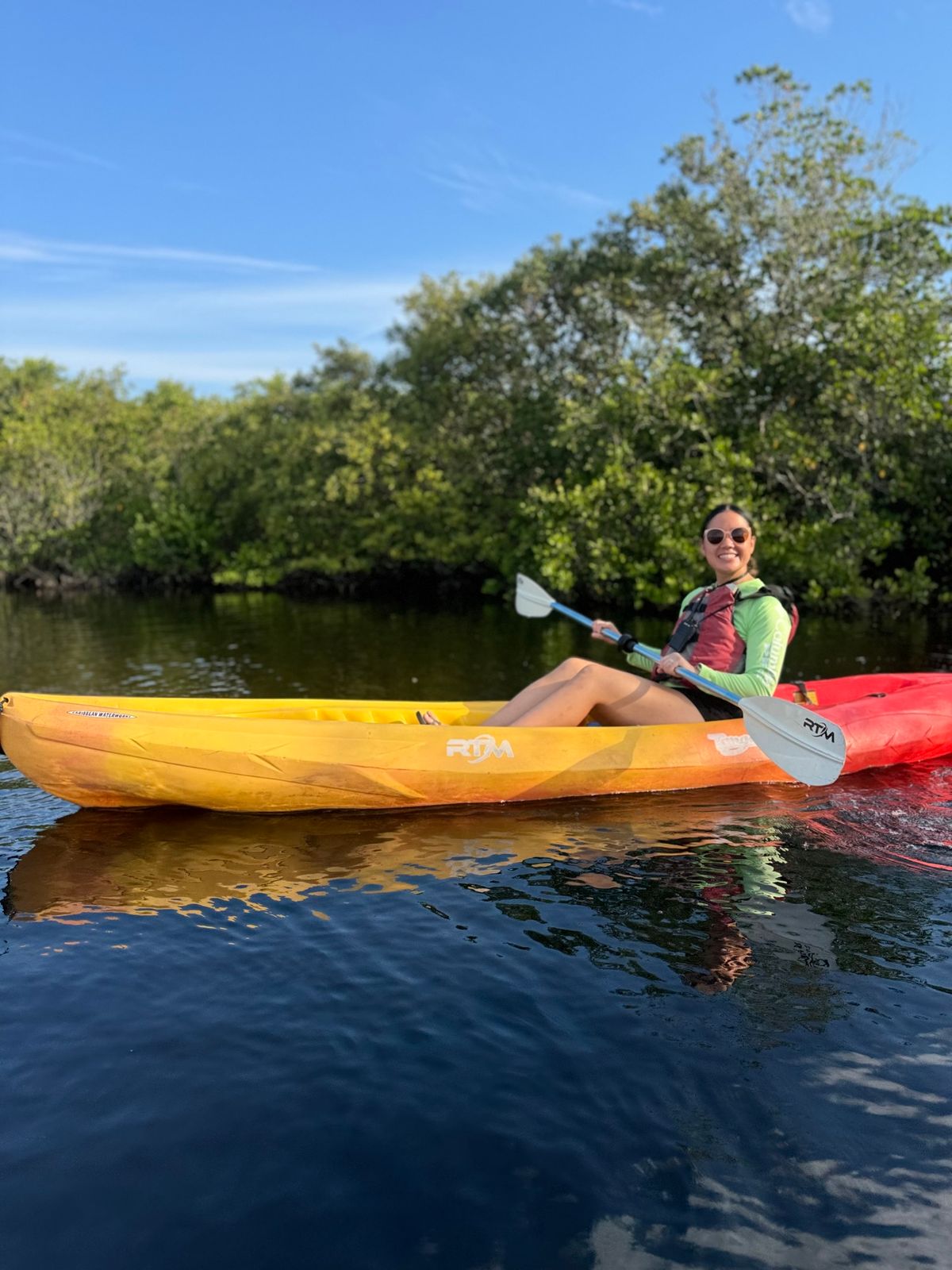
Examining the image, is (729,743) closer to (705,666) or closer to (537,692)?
(705,666)

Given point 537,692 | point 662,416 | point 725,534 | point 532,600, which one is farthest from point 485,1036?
point 662,416

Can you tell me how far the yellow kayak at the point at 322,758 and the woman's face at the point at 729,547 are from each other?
0.97 m

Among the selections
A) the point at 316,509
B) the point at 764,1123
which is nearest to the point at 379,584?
the point at 316,509

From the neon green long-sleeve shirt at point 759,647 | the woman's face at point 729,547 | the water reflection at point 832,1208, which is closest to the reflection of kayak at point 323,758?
the neon green long-sleeve shirt at point 759,647

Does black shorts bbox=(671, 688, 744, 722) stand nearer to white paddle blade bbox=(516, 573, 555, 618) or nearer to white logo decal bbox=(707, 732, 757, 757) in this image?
white logo decal bbox=(707, 732, 757, 757)

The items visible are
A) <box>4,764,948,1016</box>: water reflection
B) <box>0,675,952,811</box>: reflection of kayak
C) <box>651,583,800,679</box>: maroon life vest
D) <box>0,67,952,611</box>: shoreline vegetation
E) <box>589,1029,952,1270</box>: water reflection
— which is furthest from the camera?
<box>0,67,952,611</box>: shoreline vegetation

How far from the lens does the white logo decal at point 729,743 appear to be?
585 centimetres

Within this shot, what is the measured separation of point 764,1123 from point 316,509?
27216mm

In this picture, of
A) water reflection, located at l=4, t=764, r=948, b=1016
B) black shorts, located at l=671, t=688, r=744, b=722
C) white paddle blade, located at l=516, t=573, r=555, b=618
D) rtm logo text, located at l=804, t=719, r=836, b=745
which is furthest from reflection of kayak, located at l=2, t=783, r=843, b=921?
white paddle blade, located at l=516, t=573, r=555, b=618

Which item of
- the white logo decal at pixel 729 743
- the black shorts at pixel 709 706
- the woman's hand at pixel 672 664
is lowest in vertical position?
the white logo decal at pixel 729 743

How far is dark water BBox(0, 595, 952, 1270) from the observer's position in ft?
7.84

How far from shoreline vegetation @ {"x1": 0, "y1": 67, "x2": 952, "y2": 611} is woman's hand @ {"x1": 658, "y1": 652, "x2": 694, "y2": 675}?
11.1 metres

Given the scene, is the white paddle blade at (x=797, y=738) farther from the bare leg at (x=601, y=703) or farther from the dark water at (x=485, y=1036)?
the bare leg at (x=601, y=703)

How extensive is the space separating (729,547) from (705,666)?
717 millimetres
